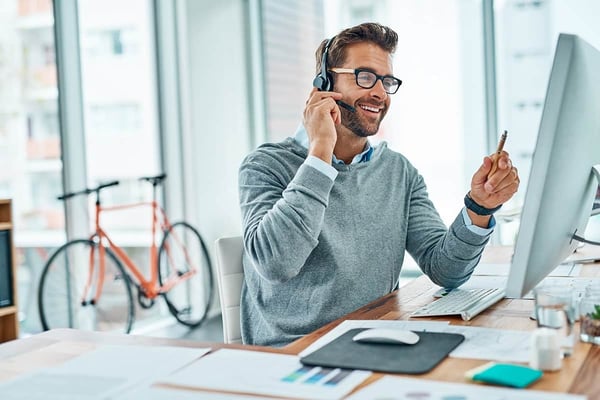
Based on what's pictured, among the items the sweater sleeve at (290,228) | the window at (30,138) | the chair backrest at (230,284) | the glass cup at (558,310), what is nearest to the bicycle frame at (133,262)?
the window at (30,138)

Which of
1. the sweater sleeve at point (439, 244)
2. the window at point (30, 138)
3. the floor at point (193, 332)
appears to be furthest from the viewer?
the floor at point (193, 332)

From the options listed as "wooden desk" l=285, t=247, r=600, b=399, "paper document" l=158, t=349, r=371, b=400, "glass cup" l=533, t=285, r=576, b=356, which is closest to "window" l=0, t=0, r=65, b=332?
"wooden desk" l=285, t=247, r=600, b=399

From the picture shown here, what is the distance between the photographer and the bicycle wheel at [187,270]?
4.43m

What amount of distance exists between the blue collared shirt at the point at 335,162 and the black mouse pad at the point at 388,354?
42 centimetres

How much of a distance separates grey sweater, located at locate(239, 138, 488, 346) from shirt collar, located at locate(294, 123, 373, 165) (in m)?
0.01

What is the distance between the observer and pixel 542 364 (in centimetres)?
101

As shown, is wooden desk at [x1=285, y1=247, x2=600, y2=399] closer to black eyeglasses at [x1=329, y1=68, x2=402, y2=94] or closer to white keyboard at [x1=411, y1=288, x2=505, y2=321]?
white keyboard at [x1=411, y1=288, x2=505, y2=321]

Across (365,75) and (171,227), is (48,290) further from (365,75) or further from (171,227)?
(365,75)

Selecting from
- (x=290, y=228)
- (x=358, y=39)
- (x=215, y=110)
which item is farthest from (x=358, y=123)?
(x=215, y=110)

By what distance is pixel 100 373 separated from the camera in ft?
3.52

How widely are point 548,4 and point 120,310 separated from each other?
3076 millimetres

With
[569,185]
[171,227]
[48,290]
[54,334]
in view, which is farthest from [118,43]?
[569,185]

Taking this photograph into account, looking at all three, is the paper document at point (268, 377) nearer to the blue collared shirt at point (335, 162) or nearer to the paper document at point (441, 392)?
the paper document at point (441, 392)

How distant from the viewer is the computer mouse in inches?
44.9
